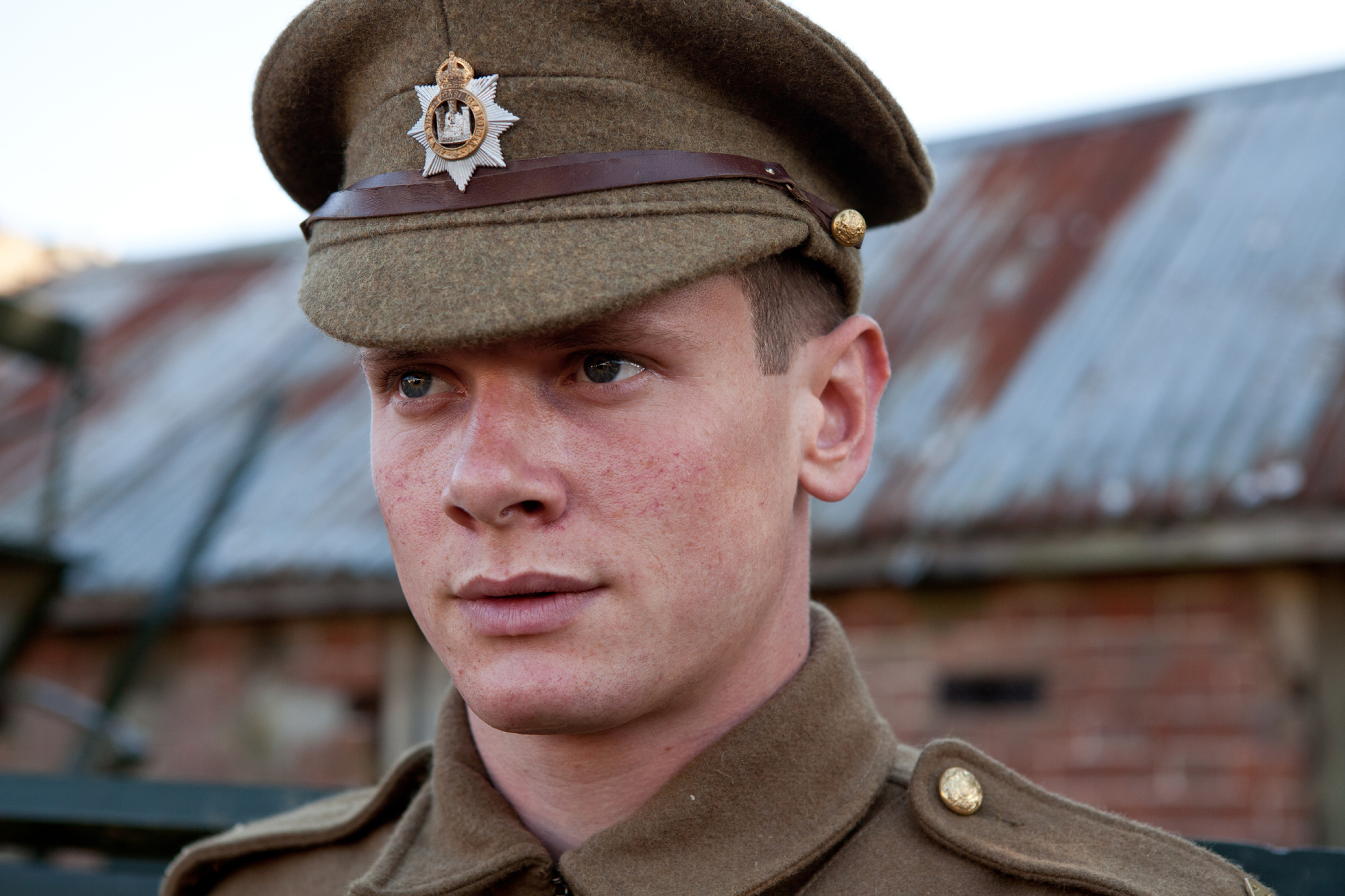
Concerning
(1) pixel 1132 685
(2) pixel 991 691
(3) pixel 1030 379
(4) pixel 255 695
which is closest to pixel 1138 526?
(1) pixel 1132 685

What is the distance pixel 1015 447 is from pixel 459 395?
3750mm

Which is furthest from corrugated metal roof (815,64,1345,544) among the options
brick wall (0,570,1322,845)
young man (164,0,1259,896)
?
young man (164,0,1259,896)

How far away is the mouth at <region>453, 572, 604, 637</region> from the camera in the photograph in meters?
1.33

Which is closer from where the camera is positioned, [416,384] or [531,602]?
[531,602]

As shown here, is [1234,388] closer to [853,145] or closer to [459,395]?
[853,145]

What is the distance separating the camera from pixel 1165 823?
4258mm

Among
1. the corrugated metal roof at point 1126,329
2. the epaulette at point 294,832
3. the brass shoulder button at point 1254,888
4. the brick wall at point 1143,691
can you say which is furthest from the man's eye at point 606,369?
the brick wall at point 1143,691

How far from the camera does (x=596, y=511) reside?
4.42ft

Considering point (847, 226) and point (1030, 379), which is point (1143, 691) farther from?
point (847, 226)

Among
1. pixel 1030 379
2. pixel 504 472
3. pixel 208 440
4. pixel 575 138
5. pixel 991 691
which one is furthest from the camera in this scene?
pixel 208 440

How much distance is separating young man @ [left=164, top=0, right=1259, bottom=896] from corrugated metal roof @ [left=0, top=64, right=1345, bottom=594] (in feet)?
9.93

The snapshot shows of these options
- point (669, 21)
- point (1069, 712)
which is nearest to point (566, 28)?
point (669, 21)

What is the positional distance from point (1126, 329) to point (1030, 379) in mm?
460

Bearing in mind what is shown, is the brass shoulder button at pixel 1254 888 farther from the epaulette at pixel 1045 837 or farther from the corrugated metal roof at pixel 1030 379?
the corrugated metal roof at pixel 1030 379
